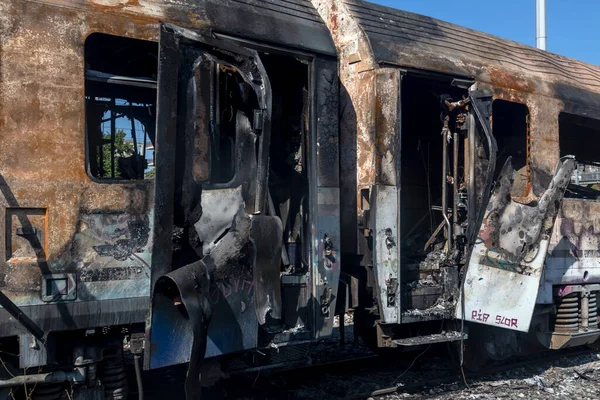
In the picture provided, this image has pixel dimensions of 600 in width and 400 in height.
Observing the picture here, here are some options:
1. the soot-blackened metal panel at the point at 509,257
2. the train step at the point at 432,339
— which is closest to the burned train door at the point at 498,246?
the soot-blackened metal panel at the point at 509,257

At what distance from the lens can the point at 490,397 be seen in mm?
5848

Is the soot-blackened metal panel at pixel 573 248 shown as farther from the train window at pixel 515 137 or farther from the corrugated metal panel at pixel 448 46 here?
the corrugated metal panel at pixel 448 46

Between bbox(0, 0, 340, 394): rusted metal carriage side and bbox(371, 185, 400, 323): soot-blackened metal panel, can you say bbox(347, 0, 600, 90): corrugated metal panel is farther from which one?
bbox(0, 0, 340, 394): rusted metal carriage side

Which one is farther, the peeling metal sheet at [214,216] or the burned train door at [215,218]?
the peeling metal sheet at [214,216]

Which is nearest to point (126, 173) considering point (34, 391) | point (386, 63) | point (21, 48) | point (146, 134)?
point (146, 134)

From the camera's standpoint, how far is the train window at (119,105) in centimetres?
413

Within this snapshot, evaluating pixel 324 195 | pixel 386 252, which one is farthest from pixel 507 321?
pixel 324 195

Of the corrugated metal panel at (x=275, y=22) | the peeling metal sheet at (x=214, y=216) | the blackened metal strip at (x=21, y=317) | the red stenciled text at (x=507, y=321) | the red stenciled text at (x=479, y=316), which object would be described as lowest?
the red stenciled text at (x=507, y=321)

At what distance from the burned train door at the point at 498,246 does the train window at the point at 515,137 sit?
0.73 meters

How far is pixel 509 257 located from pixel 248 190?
2.99 metres

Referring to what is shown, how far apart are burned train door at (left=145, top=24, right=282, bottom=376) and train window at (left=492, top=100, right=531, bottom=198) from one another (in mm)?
3409

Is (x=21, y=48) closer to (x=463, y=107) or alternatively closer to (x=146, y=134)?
(x=146, y=134)

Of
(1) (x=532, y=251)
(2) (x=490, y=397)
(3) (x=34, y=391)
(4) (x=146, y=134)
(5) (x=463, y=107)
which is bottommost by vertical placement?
(2) (x=490, y=397)

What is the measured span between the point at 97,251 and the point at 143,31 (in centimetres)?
149
